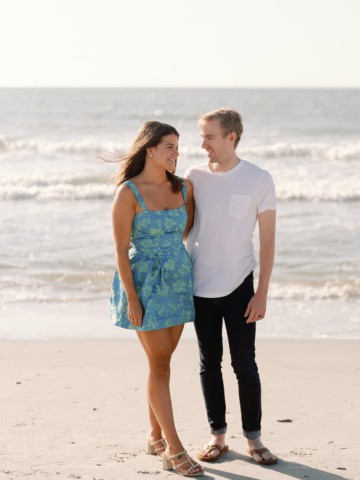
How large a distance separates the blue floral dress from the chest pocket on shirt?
233mm

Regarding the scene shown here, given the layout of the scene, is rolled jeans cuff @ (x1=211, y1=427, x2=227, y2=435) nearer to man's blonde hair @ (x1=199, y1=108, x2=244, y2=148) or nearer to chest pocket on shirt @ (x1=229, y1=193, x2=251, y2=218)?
chest pocket on shirt @ (x1=229, y1=193, x2=251, y2=218)

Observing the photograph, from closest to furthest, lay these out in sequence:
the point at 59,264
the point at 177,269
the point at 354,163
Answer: the point at 177,269, the point at 59,264, the point at 354,163

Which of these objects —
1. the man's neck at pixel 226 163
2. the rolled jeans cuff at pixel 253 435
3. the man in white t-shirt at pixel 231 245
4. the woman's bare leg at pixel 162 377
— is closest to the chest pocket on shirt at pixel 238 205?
the man in white t-shirt at pixel 231 245

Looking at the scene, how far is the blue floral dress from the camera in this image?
4.36m

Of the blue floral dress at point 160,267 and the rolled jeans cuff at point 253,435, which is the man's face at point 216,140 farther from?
the rolled jeans cuff at point 253,435

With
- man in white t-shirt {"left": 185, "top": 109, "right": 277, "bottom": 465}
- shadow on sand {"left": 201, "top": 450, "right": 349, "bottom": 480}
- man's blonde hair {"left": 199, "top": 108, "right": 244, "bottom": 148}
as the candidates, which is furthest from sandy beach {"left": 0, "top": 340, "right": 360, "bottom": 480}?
man's blonde hair {"left": 199, "top": 108, "right": 244, "bottom": 148}

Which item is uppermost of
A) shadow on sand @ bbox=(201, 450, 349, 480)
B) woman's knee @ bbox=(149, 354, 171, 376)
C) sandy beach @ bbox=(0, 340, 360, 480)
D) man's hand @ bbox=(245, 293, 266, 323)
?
man's hand @ bbox=(245, 293, 266, 323)

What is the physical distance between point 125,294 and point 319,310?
13.6ft

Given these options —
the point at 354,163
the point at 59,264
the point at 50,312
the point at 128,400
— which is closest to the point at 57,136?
the point at 354,163

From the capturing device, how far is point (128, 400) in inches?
221

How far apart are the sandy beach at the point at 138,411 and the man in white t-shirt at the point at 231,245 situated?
35 cm

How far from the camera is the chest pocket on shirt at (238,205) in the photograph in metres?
4.43

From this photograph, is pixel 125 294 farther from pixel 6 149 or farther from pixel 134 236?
pixel 6 149

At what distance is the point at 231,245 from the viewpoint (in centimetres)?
448
